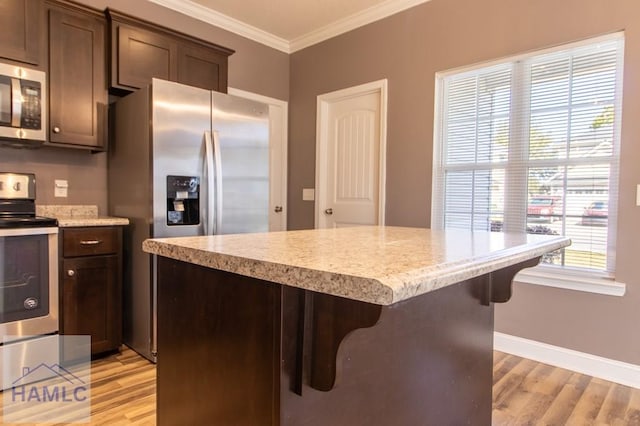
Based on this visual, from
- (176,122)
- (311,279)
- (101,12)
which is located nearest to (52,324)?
(176,122)

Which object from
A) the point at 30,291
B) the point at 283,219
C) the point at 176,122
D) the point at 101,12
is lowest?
the point at 30,291

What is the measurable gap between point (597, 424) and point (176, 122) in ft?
9.17

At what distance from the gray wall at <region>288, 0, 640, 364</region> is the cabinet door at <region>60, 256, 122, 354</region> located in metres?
1.97

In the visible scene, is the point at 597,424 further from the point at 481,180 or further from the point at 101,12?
the point at 101,12

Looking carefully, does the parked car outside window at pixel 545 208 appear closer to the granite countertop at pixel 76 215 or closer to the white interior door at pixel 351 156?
the white interior door at pixel 351 156

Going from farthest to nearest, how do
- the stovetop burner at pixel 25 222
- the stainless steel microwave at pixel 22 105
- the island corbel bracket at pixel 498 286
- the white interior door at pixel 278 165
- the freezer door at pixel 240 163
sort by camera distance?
1. the white interior door at pixel 278 165
2. the freezer door at pixel 240 163
3. the stainless steel microwave at pixel 22 105
4. the stovetop burner at pixel 25 222
5. the island corbel bracket at pixel 498 286

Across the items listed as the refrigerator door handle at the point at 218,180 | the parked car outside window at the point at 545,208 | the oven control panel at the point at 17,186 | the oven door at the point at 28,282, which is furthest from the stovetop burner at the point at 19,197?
the parked car outside window at the point at 545,208

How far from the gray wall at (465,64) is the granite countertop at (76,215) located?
6.27 ft

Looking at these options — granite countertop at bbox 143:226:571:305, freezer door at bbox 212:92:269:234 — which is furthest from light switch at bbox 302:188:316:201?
granite countertop at bbox 143:226:571:305

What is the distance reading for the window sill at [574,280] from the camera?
7.64 ft

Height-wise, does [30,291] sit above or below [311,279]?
below

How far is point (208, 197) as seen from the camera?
264cm

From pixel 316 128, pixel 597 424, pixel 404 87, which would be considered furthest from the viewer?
pixel 316 128

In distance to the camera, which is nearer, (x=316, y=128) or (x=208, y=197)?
(x=208, y=197)
